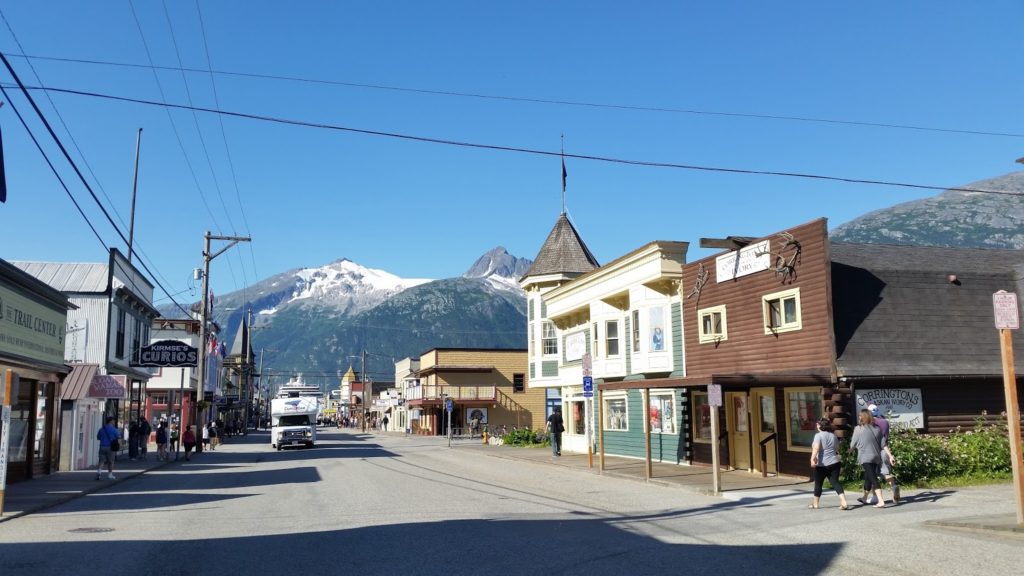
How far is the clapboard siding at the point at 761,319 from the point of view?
19.7 meters

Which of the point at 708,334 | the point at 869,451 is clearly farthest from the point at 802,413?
the point at 869,451

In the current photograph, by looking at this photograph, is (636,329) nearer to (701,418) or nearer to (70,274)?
(701,418)

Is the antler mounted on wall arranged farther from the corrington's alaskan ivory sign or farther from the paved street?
the paved street

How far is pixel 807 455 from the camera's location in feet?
65.6

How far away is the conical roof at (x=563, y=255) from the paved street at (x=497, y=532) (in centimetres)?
2027

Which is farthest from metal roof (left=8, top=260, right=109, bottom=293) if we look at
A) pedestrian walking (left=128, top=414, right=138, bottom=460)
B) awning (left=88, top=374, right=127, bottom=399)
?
awning (left=88, top=374, right=127, bottom=399)

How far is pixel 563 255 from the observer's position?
40938mm

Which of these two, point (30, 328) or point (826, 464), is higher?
point (30, 328)

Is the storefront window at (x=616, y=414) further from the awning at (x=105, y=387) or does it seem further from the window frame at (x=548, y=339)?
the awning at (x=105, y=387)

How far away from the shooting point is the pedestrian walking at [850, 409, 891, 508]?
48.8 ft

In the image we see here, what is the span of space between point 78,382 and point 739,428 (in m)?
22.9

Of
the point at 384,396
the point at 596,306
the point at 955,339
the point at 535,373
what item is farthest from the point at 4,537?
the point at 384,396

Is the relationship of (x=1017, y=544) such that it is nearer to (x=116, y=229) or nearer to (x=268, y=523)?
(x=268, y=523)

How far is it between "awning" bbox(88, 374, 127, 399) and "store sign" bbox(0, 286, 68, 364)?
3.94 m
